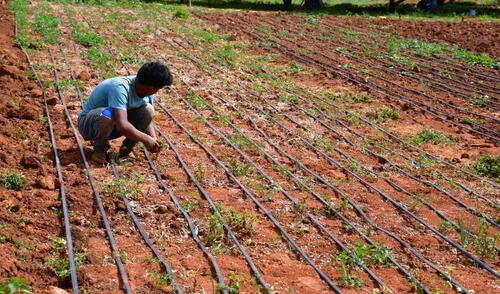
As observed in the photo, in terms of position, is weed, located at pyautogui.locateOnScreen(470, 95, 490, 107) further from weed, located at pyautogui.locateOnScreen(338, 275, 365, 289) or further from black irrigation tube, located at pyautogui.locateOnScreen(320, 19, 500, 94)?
weed, located at pyautogui.locateOnScreen(338, 275, 365, 289)

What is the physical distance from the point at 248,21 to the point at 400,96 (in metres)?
7.74

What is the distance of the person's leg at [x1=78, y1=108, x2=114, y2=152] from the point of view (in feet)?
15.8

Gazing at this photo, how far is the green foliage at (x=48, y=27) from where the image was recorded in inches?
388

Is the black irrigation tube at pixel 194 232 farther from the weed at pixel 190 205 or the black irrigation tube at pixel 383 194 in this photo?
the black irrigation tube at pixel 383 194

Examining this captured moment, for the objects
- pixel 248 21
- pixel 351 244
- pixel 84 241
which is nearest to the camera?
pixel 84 241

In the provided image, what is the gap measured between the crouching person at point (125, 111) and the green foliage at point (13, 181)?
2.28 ft

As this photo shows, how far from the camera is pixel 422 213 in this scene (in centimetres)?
472

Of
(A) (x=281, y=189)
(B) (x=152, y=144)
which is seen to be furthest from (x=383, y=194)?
(B) (x=152, y=144)

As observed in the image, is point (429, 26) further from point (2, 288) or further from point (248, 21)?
point (2, 288)

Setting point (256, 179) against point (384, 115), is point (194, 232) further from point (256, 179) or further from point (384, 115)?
point (384, 115)

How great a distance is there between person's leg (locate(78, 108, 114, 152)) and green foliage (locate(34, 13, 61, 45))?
5.10m

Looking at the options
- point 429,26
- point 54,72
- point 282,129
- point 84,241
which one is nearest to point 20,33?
point 54,72

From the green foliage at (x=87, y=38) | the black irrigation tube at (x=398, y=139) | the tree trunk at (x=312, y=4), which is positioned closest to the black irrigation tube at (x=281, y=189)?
the black irrigation tube at (x=398, y=139)

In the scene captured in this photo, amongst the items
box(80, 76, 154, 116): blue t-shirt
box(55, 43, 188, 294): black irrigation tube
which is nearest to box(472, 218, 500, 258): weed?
box(55, 43, 188, 294): black irrigation tube
